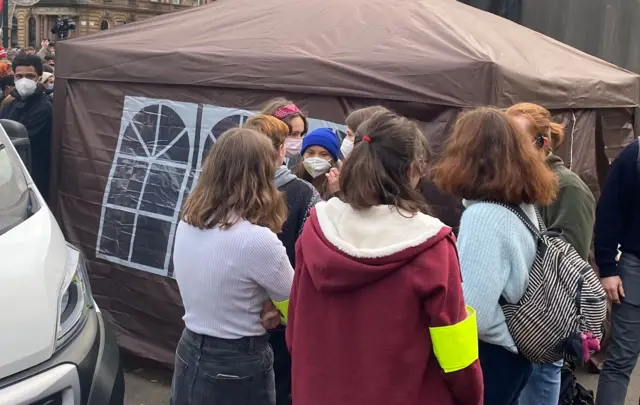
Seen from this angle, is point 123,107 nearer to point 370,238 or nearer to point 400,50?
point 400,50

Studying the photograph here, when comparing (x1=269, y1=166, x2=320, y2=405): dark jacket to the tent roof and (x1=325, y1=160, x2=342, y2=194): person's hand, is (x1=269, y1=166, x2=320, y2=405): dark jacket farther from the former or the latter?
the tent roof

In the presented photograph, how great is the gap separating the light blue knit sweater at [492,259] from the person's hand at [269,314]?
2.28 ft

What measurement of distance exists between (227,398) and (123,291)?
2.59m

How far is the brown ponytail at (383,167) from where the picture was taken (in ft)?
6.60

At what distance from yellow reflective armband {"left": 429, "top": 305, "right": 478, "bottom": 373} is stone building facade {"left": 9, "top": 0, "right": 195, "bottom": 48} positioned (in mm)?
80485

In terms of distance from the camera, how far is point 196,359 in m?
2.66

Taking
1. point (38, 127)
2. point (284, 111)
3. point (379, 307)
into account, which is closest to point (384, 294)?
point (379, 307)

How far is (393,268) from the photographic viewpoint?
1.91 metres

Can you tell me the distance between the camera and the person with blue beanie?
3.59 meters

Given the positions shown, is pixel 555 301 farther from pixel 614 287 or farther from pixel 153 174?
pixel 153 174

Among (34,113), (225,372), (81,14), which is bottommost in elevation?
(81,14)

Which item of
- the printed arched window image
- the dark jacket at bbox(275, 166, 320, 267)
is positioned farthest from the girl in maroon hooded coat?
the printed arched window image

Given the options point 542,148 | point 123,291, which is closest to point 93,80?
point 123,291

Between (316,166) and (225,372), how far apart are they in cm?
130
